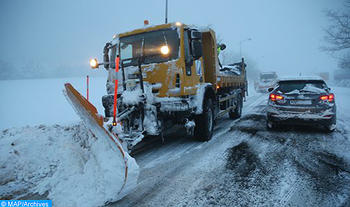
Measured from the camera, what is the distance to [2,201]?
279 centimetres

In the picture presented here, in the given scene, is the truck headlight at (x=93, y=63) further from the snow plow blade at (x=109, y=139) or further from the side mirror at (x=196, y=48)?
the side mirror at (x=196, y=48)

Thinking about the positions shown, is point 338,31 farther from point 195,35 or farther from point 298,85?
point 195,35

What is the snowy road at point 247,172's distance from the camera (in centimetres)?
287

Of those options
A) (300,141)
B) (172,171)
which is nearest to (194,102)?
(172,171)

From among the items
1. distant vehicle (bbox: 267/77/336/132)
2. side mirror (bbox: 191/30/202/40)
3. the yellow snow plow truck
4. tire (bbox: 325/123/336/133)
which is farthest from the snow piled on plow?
tire (bbox: 325/123/336/133)

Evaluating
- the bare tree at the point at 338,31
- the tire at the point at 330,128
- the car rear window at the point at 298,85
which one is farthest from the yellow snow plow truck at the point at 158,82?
the bare tree at the point at 338,31

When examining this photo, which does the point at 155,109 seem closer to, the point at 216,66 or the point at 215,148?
the point at 215,148

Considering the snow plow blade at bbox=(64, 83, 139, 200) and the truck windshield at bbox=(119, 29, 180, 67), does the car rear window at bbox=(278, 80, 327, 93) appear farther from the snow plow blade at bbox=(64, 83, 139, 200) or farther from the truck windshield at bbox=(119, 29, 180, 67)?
the snow plow blade at bbox=(64, 83, 139, 200)

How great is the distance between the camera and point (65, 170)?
3.00 meters

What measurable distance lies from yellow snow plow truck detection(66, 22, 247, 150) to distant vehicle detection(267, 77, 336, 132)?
2079 millimetres

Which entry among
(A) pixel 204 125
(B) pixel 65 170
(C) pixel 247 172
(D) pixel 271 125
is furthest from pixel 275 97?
(B) pixel 65 170

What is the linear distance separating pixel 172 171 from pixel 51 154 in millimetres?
2002

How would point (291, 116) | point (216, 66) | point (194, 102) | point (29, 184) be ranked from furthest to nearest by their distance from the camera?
point (216, 66), point (291, 116), point (194, 102), point (29, 184)

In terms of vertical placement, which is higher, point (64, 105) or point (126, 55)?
point (126, 55)
